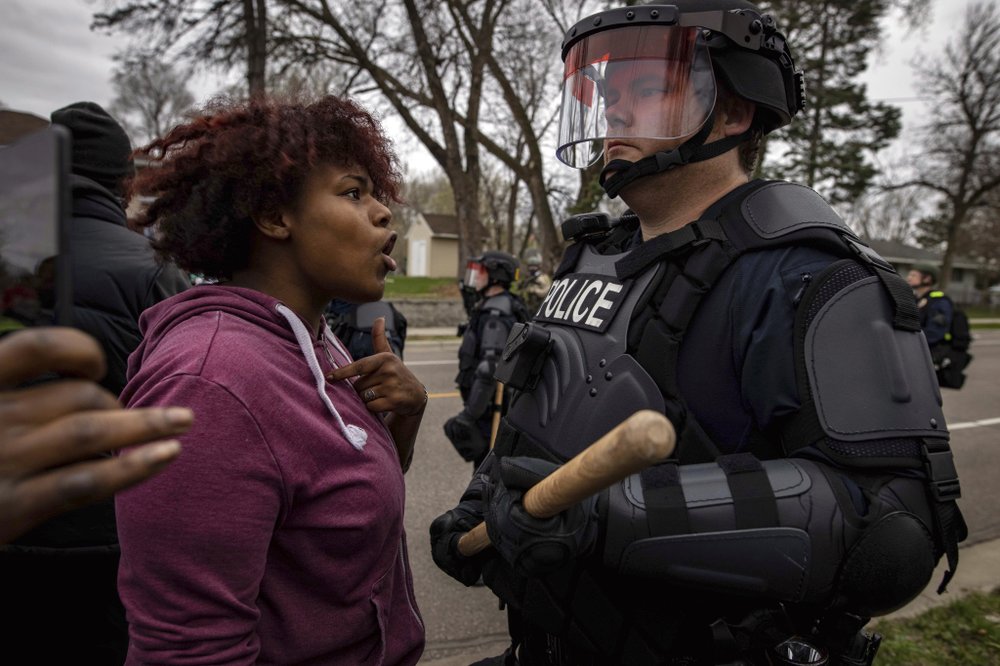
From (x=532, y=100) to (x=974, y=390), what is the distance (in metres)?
14.6

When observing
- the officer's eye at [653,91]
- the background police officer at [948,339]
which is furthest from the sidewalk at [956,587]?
the background police officer at [948,339]

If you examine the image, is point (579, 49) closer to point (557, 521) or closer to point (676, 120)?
point (676, 120)

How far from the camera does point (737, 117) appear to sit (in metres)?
1.52

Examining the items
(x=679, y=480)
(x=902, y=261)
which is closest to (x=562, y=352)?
(x=679, y=480)

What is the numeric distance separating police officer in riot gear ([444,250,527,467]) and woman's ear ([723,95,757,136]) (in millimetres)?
2603

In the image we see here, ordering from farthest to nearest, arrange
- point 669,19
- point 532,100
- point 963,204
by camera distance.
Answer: point 963,204
point 532,100
point 669,19

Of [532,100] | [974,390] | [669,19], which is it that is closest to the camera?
[669,19]

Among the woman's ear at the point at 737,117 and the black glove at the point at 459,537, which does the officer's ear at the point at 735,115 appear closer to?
the woman's ear at the point at 737,117

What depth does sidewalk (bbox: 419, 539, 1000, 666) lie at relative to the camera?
2.77m

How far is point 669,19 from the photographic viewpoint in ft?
4.73

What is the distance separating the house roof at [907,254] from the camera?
44.3m

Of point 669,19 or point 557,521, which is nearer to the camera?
point 557,521

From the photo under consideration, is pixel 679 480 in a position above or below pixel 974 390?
above

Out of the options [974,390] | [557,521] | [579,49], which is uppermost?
[579,49]
